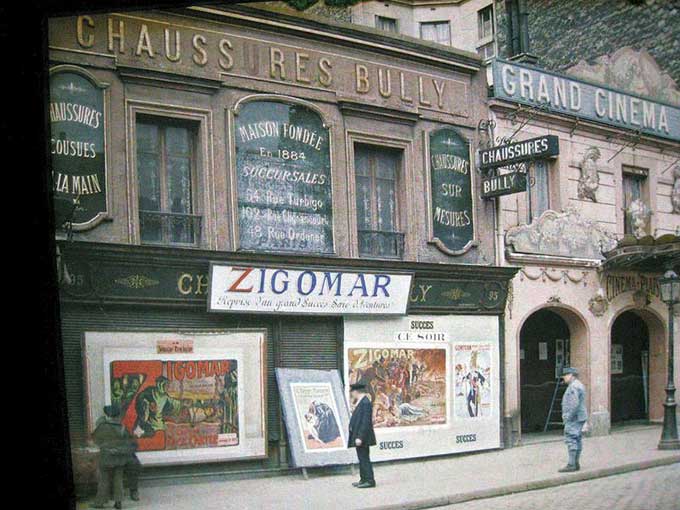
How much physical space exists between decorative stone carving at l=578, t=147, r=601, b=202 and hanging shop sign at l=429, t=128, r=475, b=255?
99 cm

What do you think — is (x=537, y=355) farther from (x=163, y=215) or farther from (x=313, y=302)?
(x=163, y=215)

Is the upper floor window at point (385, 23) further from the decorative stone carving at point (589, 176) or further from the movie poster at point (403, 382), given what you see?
the movie poster at point (403, 382)

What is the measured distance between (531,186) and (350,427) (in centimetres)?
246

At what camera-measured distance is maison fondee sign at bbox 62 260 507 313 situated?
4.49 meters

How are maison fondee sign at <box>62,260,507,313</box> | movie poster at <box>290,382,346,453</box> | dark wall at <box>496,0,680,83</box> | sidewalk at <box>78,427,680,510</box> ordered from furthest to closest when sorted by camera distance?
1. movie poster at <box>290,382,346,453</box>
2. maison fondee sign at <box>62,260,507,313</box>
3. sidewalk at <box>78,427,680,510</box>
4. dark wall at <box>496,0,680,83</box>

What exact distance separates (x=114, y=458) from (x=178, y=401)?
0.81 meters

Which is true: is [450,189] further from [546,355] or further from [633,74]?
[633,74]

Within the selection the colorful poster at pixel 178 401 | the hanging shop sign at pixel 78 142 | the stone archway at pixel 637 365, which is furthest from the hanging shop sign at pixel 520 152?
the hanging shop sign at pixel 78 142

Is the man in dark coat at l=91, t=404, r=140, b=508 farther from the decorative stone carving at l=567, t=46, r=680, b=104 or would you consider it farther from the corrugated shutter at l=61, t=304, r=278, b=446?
the decorative stone carving at l=567, t=46, r=680, b=104

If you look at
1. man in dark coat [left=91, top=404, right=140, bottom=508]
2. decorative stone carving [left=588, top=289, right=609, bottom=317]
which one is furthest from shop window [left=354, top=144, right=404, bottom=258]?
man in dark coat [left=91, top=404, right=140, bottom=508]

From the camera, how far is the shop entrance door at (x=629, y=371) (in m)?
5.19

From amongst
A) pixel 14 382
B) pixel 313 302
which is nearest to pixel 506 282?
pixel 313 302

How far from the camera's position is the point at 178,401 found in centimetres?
472

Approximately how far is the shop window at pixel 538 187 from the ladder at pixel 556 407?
1338 millimetres
